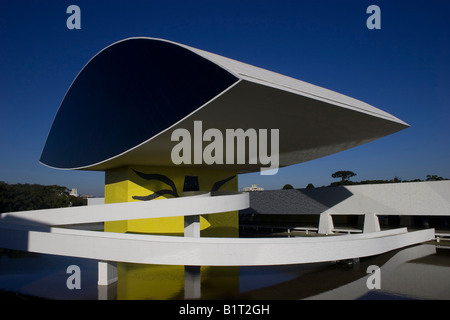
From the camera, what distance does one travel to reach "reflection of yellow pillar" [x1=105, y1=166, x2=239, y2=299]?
44.1ft

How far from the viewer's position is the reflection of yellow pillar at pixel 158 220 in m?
13.5

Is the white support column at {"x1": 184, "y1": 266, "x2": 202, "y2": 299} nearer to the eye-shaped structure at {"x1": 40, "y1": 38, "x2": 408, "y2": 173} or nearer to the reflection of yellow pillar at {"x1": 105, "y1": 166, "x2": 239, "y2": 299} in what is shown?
the reflection of yellow pillar at {"x1": 105, "y1": 166, "x2": 239, "y2": 299}

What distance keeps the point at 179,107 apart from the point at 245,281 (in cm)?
745

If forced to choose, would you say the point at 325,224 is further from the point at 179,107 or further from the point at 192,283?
the point at 179,107

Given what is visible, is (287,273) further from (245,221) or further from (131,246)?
(245,221)

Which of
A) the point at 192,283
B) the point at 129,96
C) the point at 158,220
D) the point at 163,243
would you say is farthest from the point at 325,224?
the point at 163,243

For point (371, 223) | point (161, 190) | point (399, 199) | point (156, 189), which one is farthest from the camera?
point (371, 223)

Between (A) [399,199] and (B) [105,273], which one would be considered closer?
(B) [105,273]

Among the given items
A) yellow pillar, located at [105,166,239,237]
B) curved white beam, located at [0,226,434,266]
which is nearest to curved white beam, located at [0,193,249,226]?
curved white beam, located at [0,226,434,266]

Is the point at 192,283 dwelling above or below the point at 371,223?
below

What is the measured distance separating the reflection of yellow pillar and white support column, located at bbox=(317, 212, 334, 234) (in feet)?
27.5

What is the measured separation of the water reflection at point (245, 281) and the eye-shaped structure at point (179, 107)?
585 cm

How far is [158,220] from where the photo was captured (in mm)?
22594

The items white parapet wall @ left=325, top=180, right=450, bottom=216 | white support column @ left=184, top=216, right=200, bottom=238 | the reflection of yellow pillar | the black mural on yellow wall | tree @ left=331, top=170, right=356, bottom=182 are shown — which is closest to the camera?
the reflection of yellow pillar
